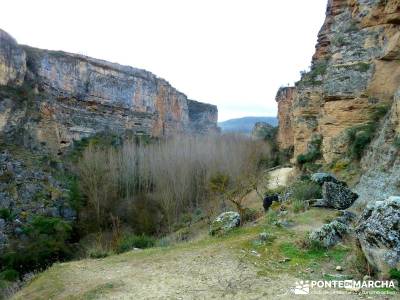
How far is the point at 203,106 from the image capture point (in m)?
76.2

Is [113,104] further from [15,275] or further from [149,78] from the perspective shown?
[15,275]

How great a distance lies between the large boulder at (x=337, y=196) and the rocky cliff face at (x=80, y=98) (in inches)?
1109

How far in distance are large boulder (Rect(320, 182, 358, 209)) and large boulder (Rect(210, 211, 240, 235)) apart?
2.60m

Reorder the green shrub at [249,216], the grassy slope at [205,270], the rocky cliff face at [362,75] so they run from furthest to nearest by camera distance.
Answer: the rocky cliff face at [362,75] < the green shrub at [249,216] < the grassy slope at [205,270]

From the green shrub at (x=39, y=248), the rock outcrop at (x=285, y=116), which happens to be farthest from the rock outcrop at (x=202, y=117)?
the green shrub at (x=39, y=248)

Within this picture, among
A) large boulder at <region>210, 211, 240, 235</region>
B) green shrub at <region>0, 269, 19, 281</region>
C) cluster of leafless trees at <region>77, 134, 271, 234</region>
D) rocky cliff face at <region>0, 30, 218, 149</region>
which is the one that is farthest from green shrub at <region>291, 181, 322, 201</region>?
rocky cliff face at <region>0, 30, 218, 149</region>

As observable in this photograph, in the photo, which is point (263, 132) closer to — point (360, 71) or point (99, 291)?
point (360, 71)

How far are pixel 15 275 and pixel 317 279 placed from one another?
529 inches

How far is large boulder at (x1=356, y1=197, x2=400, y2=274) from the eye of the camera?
554 cm

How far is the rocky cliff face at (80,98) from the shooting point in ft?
111

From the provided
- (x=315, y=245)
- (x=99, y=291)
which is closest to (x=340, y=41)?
(x=315, y=245)

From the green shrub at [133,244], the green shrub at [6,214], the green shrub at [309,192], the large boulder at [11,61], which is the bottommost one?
the green shrub at [6,214]

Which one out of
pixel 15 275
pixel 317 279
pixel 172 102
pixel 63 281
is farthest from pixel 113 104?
pixel 317 279

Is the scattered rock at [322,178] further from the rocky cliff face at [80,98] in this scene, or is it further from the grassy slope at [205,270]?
the rocky cliff face at [80,98]
